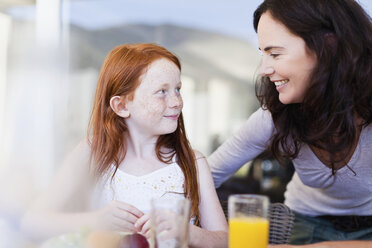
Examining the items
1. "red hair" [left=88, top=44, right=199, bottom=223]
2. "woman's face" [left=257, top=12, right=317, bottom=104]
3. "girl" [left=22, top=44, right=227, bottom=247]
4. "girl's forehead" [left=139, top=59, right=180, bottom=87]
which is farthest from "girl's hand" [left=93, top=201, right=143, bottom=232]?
"woman's face" [left=257, top=12, right=317, bottom=104]

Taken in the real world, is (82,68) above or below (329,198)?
above

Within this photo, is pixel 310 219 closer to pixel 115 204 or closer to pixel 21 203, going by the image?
pixel 115 204

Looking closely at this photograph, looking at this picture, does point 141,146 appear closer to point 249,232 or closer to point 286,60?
point 286,60

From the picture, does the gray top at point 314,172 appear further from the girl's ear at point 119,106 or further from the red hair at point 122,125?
the girl's ear at point 119,106

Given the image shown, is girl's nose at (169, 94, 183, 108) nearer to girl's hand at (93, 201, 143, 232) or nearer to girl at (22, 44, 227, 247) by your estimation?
girl at (22, 44, 227, 247)

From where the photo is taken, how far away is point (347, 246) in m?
1.27

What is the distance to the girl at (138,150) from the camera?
4.29 ft

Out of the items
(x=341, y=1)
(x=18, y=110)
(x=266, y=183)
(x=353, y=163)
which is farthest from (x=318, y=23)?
(x=266, y=183)

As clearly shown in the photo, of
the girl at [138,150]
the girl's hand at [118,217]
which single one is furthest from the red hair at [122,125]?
the girl's hand at [118,217]

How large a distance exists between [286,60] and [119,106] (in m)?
0.50

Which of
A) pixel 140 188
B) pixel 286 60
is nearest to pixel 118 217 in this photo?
pixel 140 188

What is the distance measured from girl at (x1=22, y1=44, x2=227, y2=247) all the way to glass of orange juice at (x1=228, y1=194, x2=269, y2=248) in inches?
14.8

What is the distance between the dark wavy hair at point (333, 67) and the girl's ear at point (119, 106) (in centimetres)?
52

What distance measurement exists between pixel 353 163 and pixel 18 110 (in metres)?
1.29
